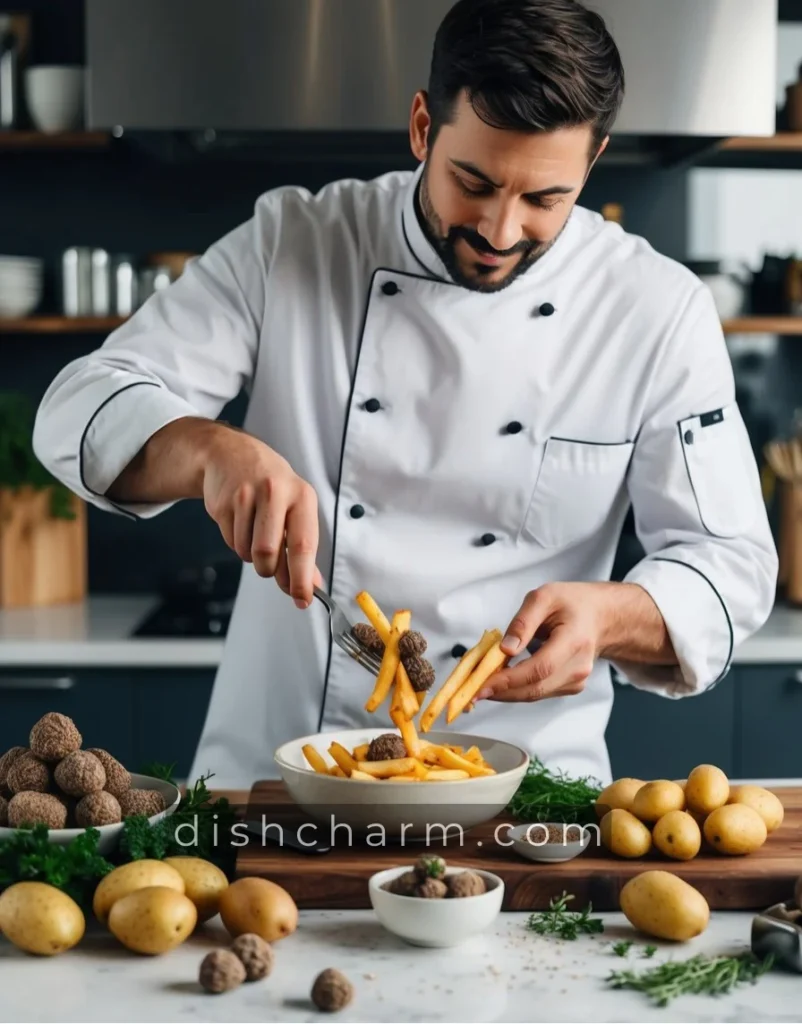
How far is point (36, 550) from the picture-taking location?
10.2 feet

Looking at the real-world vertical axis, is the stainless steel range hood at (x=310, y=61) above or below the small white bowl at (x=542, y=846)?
above

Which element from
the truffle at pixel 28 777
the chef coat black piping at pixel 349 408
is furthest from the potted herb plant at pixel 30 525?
the truffle at pixel 28 777

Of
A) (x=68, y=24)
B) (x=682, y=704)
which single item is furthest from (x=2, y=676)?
(x=68, y=24)

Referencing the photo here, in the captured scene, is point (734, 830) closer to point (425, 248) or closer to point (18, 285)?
point (425, 248)

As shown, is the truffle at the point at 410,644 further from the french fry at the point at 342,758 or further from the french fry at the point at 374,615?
the french fry at the point at 342,758

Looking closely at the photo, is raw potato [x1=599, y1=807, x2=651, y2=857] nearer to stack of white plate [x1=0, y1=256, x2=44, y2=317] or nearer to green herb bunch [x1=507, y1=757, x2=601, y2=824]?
green herb bunch [x1=507, y1=757, x2=601, y2=824]

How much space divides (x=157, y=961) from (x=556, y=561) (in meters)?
0.92

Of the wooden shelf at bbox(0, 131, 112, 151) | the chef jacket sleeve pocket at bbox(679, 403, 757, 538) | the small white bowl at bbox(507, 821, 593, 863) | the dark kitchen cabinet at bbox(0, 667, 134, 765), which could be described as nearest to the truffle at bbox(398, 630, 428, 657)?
the small white bowl at bbox(507, 821, 593, 863)

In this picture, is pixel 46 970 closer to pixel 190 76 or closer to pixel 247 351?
pixel 247 351

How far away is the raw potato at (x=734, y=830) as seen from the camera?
1.36 meters

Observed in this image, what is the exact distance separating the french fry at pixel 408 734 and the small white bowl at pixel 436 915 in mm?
198

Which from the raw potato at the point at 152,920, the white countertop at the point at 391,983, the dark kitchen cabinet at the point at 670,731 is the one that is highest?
the raw potato at the point at 152,920

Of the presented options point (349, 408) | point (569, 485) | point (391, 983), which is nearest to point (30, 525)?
point (349, 408)

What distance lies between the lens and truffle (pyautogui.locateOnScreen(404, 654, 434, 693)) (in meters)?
1.47
